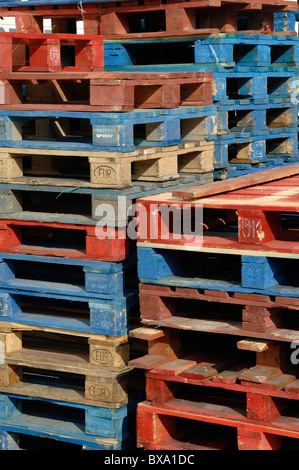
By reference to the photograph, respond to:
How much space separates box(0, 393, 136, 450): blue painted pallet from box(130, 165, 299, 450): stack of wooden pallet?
354 millimetres

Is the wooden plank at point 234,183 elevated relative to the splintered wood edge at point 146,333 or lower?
elevated

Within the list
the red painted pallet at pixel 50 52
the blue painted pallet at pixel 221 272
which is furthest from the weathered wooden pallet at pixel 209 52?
the blue painted pallet at pixel 221 272

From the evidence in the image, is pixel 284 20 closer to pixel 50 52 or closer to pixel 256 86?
pixel 256 86

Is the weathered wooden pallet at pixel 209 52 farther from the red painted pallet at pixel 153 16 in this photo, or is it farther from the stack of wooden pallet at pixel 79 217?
the stack of wooden pallet at pixel 79 217

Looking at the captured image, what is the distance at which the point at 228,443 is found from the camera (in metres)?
6.83

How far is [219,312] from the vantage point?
7180mm

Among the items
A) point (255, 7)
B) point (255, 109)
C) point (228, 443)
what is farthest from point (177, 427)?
point (255, 7)

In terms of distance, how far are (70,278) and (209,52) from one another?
2349 millimetres

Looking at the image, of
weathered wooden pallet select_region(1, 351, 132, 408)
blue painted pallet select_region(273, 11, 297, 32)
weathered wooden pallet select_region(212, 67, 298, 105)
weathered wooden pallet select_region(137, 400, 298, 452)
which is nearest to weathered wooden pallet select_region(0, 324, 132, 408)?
weathered wooden pallet select_region(1, 351, 132, 408)

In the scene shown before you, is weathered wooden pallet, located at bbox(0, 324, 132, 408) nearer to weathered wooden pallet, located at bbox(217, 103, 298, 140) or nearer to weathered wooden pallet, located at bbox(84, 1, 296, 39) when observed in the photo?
weathered wooden pallet, located at bbox(217, 103, 298, 140)

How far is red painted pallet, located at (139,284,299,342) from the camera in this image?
6281 mm

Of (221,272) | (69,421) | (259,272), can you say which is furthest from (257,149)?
(69,421)

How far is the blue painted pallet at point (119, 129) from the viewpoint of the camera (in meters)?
6.76

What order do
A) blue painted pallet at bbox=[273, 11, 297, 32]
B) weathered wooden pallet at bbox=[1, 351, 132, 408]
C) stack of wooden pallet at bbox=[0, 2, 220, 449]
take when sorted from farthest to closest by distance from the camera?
blue painted pallet at bbox=[273, 11, 297, 32] < weathered wooden pallet at bbox=[1, 351, 132, 408] < stack of wooden pallet at bbox=[0, 2, 220, 449]
